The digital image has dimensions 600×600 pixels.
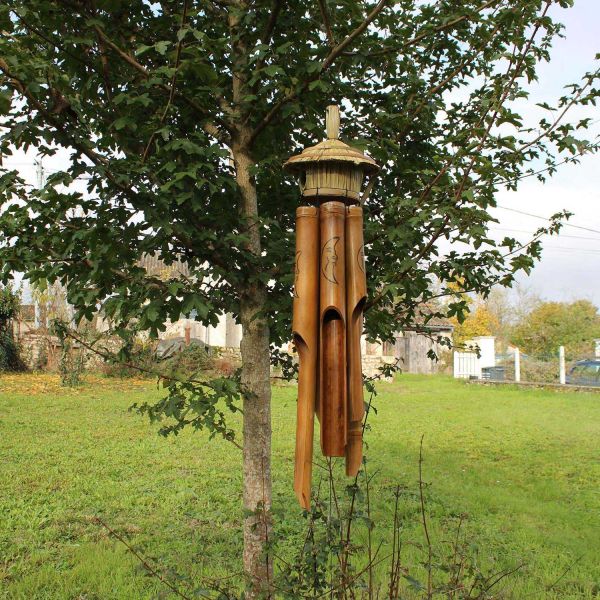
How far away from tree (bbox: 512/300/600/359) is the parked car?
6.71 feet

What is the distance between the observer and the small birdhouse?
2.54 m

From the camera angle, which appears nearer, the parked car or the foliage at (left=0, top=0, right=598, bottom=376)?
the foliage at (left=0, top=0, right=598, bottom=376)

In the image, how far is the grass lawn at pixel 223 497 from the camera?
4566 millimetres

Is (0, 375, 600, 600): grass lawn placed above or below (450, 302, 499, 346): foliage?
below

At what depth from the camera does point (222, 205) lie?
347cm

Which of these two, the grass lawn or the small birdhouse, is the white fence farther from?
the small birdhouse

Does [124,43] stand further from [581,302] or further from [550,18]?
[581,302]

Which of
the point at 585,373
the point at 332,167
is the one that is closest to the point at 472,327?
the point at 585,373

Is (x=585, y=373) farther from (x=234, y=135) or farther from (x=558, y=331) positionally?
(x=234, y=135)

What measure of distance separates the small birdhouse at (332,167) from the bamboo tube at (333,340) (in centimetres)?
16

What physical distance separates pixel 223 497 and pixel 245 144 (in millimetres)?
4053

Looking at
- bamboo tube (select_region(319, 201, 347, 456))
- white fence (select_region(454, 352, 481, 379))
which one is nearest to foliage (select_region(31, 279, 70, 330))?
white fence (select_region(454, 352, 481, 379))

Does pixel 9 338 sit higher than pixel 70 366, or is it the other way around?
pixel 9 338

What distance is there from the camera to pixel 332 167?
2.58 metres
